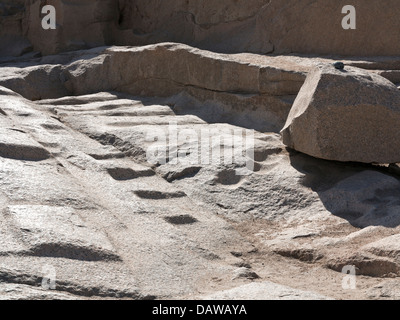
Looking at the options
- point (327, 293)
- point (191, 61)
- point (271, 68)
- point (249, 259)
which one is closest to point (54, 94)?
point (191, 61)

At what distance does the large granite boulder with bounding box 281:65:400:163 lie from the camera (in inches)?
141

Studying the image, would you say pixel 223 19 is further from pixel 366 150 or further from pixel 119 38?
pixel 366 150

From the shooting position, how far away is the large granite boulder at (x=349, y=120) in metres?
3.59

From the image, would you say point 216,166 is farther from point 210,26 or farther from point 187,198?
point 210,26

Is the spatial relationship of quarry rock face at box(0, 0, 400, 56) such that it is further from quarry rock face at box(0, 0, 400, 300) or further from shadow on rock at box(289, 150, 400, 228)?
shadow on rock at box(289, 150, 400, 228)

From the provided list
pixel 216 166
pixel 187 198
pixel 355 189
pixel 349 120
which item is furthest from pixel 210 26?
pixel 355 189

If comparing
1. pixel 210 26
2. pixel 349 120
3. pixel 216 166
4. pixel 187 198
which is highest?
pixel 210 26

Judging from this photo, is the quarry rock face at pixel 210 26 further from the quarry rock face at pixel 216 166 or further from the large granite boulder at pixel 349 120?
the large granite boulder at pixel 349 120

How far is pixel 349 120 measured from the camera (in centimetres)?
360

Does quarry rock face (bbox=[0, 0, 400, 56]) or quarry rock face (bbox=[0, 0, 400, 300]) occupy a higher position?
quarry rock face (bbox=[0, 0, 400, 56])

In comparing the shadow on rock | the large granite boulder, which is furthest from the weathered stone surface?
the large granite boulder

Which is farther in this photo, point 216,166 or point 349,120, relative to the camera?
point 216,166

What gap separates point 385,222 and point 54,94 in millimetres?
3735

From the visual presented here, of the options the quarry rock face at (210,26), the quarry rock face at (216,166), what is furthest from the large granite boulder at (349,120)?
the quarry rock face at (210,26)
